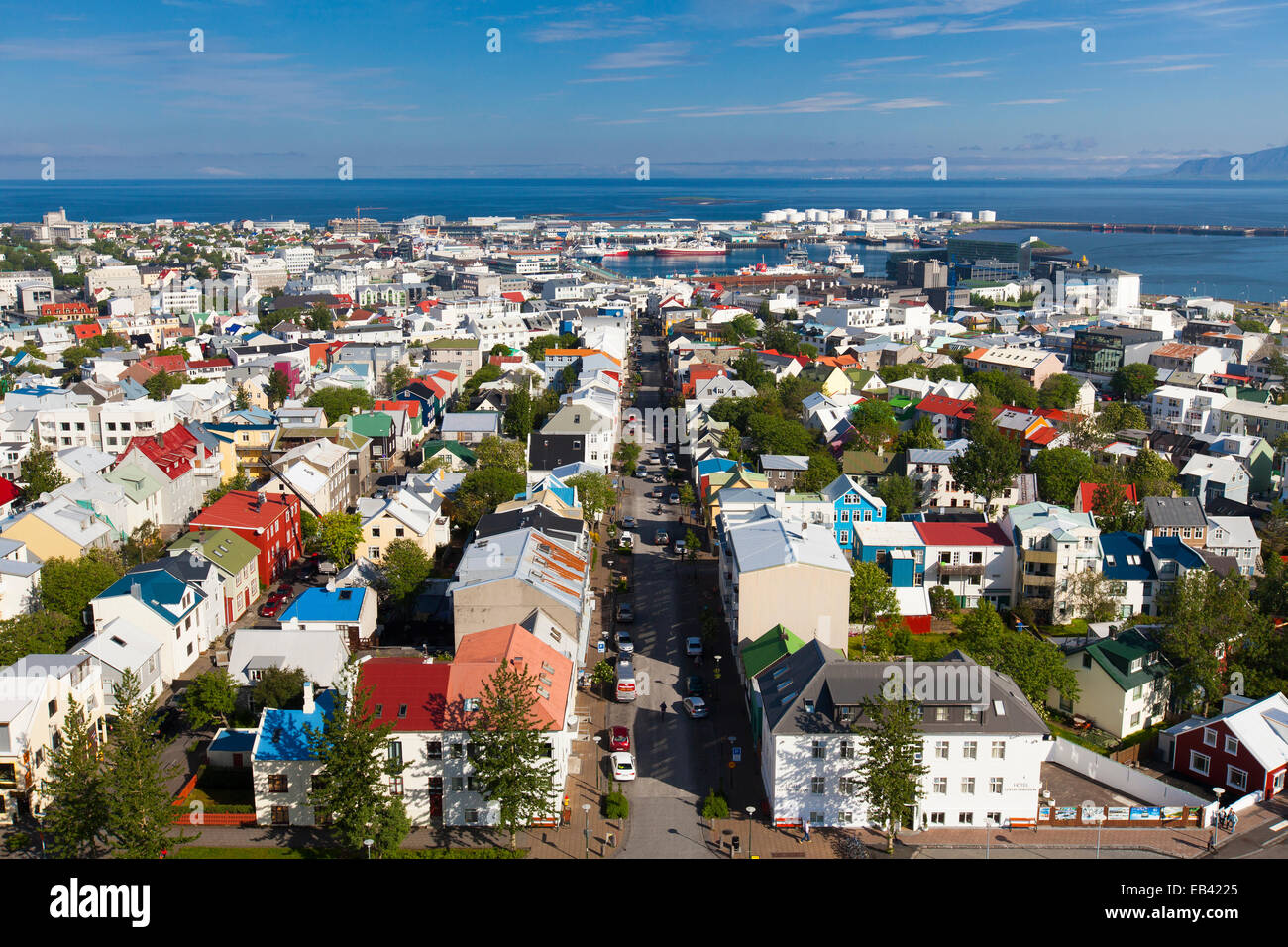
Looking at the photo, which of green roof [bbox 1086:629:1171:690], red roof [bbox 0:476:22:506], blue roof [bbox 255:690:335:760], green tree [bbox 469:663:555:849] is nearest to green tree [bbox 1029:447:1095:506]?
green roof [bbox 1086:629:1171:690]

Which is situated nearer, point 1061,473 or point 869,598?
point 869,598

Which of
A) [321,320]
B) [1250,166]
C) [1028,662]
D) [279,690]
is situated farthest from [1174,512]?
[1250,166]

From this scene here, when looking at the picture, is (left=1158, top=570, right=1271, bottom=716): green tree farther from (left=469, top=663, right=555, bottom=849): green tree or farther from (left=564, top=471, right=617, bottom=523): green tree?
(left=564, top=471, right=617, bottom=523): green tree

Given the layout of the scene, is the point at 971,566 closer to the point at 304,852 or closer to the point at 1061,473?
the point at 1061,473

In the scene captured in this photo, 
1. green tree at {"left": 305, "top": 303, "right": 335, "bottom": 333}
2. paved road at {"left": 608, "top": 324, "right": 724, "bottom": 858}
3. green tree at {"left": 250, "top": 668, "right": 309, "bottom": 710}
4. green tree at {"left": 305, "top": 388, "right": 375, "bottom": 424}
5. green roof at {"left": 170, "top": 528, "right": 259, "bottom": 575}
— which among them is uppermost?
green tree at {"left": 305, "top": 303, "right": 335, "bottom": 333}

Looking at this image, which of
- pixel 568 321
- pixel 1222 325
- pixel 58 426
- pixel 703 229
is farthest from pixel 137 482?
Result: pixel 703 229

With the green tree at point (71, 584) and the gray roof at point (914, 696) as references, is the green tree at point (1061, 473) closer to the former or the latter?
the gray roof at point (914, 696)

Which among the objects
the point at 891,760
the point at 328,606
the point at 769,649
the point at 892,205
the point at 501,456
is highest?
the point at 892,205
